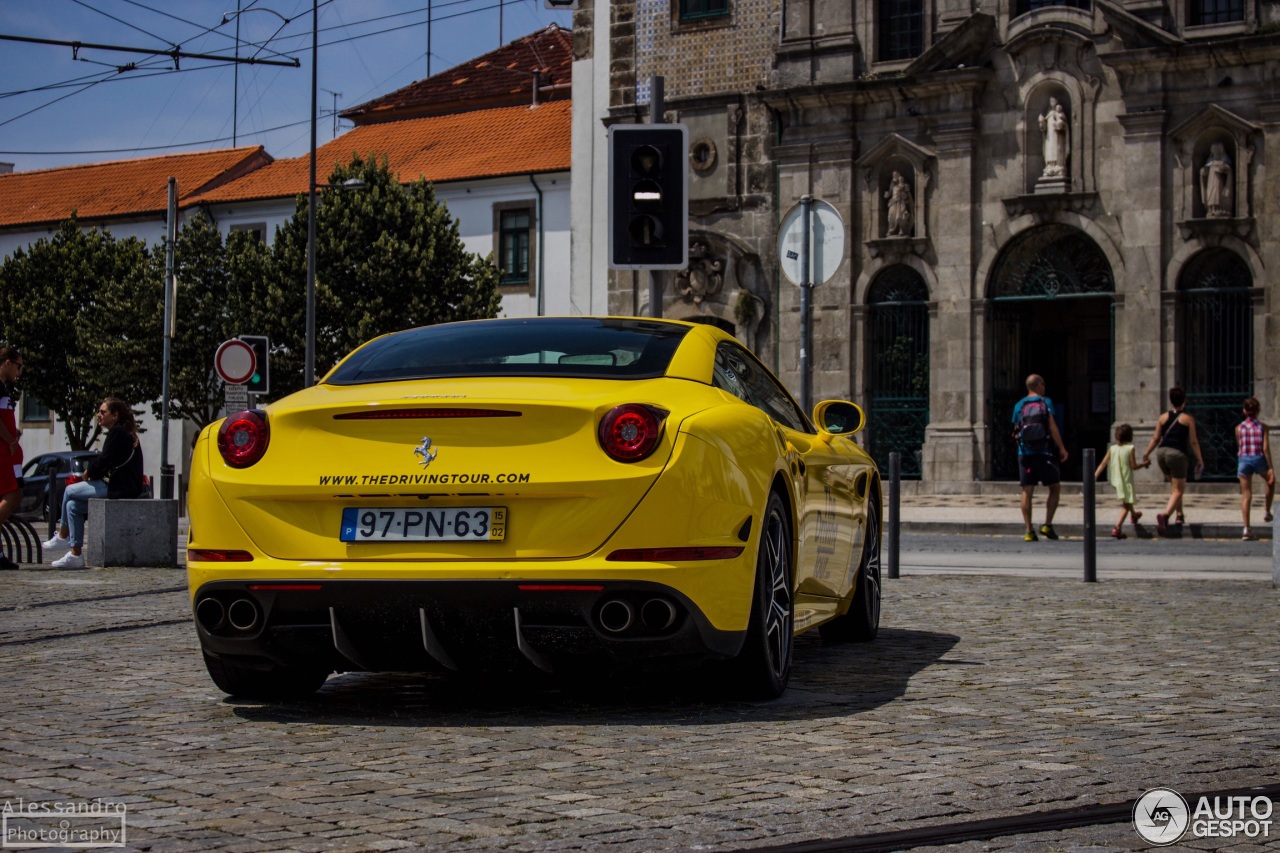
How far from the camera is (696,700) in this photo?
6543 millimetres

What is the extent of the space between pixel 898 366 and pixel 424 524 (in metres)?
27.7

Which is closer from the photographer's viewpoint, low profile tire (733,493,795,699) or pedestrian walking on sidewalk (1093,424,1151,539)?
low profile tire (733,493,795,699)

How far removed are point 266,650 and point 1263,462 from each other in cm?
1884

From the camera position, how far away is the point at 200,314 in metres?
48.2

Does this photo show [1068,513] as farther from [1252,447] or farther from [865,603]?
[865,603]

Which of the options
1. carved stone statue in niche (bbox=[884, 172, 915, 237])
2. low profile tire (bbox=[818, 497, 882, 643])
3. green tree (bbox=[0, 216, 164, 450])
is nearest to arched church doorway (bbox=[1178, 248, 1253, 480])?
carved stone statue in niche (bbox=[884, 172, 915, 237])

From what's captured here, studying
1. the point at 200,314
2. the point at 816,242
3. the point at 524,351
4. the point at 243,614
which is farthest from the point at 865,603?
the point at 200,314

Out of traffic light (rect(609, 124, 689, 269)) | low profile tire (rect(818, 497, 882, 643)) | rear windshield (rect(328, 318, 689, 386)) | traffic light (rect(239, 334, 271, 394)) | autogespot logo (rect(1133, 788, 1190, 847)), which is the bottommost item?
autogespot logo (rect(1133, 788, 1190, 847))

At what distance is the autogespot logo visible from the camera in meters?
4.20

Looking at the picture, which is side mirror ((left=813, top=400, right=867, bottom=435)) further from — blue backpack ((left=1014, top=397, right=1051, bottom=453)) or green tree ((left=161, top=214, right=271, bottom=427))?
green tree ((left=161, top=214, right=271, bottom=427))

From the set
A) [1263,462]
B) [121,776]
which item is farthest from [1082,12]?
[121,776]

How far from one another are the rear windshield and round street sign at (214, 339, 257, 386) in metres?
15.0

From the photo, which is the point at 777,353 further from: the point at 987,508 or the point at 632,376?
the point at 632,376

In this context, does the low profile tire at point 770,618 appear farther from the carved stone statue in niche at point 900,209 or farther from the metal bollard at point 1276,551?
the carved stone statue in niche at point 900,209
